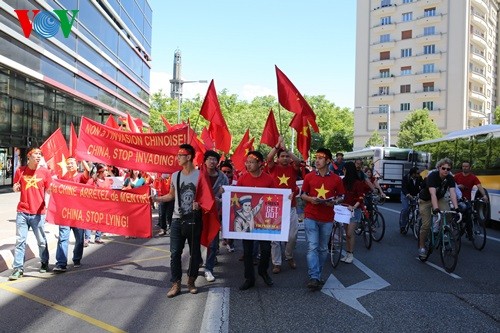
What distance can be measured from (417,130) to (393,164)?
28.5m

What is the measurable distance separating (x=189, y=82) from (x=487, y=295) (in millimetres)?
30206

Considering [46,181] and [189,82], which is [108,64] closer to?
[189,82]

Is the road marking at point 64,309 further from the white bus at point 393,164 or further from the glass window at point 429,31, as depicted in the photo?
the glass window at point 429,31

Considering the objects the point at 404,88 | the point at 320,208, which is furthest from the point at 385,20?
the point at 320,208

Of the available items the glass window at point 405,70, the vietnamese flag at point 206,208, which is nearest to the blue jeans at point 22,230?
the vietnamese flag at point 206,208

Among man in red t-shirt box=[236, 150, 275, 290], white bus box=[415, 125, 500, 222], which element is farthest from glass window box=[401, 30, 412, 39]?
man in red t-shirt box=[236, 150, 275, 290]

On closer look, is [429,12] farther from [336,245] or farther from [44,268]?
[44,268]

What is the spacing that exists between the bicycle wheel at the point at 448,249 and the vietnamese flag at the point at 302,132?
2.80m

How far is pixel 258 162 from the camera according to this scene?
639 cm

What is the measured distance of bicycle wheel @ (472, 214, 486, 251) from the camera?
955 cm

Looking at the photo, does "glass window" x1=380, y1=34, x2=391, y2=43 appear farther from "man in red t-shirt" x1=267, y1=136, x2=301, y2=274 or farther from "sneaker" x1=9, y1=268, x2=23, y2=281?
"sneaker" x1=9, y1=268, x2=23, y2=281

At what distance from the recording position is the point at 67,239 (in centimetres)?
702

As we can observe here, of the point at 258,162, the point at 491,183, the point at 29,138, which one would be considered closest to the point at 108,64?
the point at 29,138

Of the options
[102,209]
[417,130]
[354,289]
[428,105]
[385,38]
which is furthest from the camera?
[385,38]
